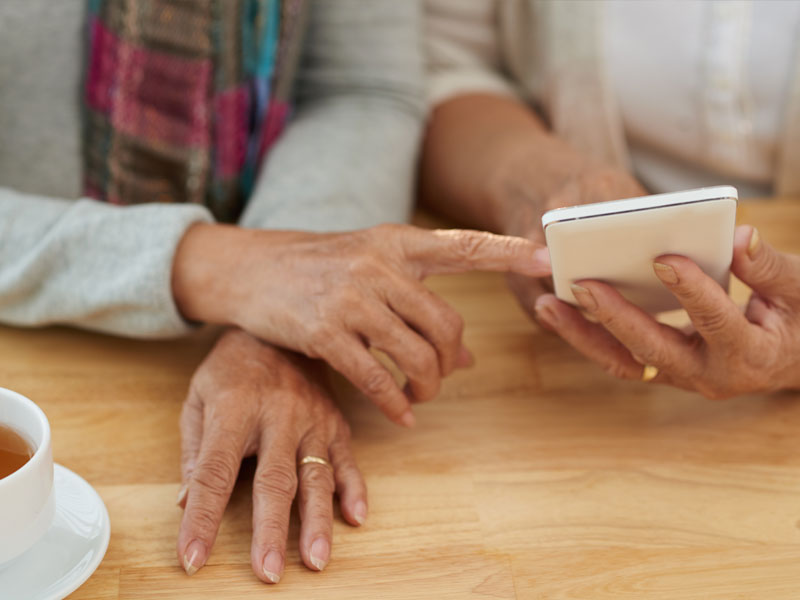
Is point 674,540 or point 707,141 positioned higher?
point 707,141

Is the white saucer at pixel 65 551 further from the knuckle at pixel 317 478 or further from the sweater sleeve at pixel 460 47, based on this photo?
the sweater sleeve at pixel 460 47

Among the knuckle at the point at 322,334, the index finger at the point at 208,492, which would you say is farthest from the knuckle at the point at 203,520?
the knuckle at the point at 322,334

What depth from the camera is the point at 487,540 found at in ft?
2.04

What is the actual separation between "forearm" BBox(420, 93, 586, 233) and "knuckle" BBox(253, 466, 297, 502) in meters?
0.39

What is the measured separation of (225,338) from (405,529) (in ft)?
0.82

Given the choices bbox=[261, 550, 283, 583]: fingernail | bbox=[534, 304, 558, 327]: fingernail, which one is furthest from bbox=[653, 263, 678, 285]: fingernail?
bbox=[261, 550, 283, 583]: fingernail

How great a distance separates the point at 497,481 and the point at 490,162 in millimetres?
447

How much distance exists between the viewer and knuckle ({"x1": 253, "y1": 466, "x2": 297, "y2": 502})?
2.08 ft

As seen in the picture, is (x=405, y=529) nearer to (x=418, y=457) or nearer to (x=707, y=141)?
(x=418, y=457)

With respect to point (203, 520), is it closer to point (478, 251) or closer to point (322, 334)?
point (322, 334)

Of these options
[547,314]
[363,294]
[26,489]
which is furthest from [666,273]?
[26,489]

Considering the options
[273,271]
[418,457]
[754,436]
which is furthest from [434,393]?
[754,436]

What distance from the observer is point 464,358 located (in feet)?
2.56

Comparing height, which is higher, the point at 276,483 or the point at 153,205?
the point at 153,205
